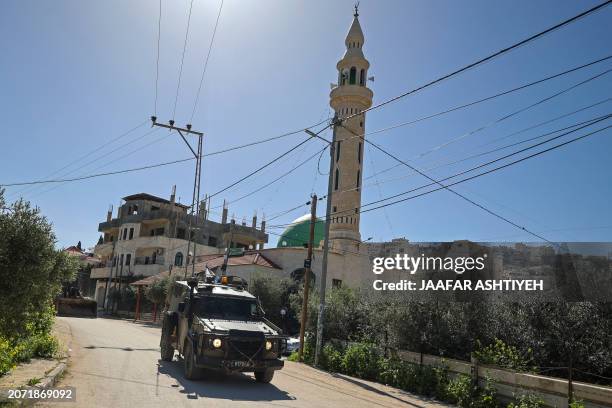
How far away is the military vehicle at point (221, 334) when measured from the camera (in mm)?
11336

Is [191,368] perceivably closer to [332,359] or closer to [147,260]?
[332,359]

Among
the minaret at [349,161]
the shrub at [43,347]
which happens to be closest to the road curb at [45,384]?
the shrub at [43,347]

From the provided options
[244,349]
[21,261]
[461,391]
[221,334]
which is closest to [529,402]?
[461,391]

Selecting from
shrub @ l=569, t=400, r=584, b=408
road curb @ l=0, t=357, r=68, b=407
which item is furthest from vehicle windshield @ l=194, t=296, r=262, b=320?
shrub @ l=569, t=400, r=584, b=408

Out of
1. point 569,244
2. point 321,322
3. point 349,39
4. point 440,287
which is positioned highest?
point 349,39

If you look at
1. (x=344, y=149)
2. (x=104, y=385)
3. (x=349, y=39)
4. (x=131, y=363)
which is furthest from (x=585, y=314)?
(x=349, y=39)

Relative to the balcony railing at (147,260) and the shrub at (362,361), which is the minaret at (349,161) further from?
the shrub at (362,361)

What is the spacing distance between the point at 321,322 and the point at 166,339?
603cm

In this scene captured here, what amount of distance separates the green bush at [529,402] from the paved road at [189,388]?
2.13 m

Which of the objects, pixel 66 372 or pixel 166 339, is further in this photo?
pixel 166 339

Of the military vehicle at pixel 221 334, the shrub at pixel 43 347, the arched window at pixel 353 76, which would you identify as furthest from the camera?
the arched window at pixel 353 76

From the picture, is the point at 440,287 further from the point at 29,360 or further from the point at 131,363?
the point at 29,360

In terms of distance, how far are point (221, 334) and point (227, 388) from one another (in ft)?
3.79

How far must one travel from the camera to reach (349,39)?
54594 mm
